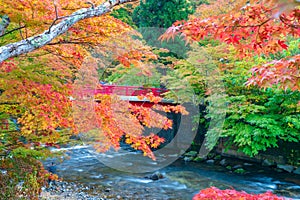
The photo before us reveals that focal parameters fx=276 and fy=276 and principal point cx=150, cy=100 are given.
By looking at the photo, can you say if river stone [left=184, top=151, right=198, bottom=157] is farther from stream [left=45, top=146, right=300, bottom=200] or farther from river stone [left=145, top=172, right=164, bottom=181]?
river stone [left=145, top=172, right=164, bottom=181]

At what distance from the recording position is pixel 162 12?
51.2 ft

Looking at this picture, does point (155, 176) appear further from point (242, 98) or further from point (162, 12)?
point (162, 12)

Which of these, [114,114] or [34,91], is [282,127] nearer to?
[114,114]

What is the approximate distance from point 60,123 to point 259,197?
3.03 m

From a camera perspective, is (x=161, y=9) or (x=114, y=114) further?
(x=161, y=9)

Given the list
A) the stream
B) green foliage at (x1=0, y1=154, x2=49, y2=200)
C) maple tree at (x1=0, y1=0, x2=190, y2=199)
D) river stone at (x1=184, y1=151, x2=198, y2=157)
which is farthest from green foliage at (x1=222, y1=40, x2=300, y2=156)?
green foliage at (x1=0, y1=154, x2=49, y2=200)

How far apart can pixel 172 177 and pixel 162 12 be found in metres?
9.69

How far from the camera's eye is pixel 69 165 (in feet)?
34.8

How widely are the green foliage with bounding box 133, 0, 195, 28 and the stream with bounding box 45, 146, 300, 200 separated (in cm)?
803

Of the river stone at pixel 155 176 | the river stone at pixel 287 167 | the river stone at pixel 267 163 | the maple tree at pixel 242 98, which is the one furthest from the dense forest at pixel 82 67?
the river stone at pixel 155 176

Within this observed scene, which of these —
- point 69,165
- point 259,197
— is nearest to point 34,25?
point 259,197

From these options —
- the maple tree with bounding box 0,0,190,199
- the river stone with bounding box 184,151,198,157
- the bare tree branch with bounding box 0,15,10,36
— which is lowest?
the river stone with bounding box 184,151,198,157

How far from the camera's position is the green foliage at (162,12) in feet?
50.6

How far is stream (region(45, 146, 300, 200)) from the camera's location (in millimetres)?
8328
